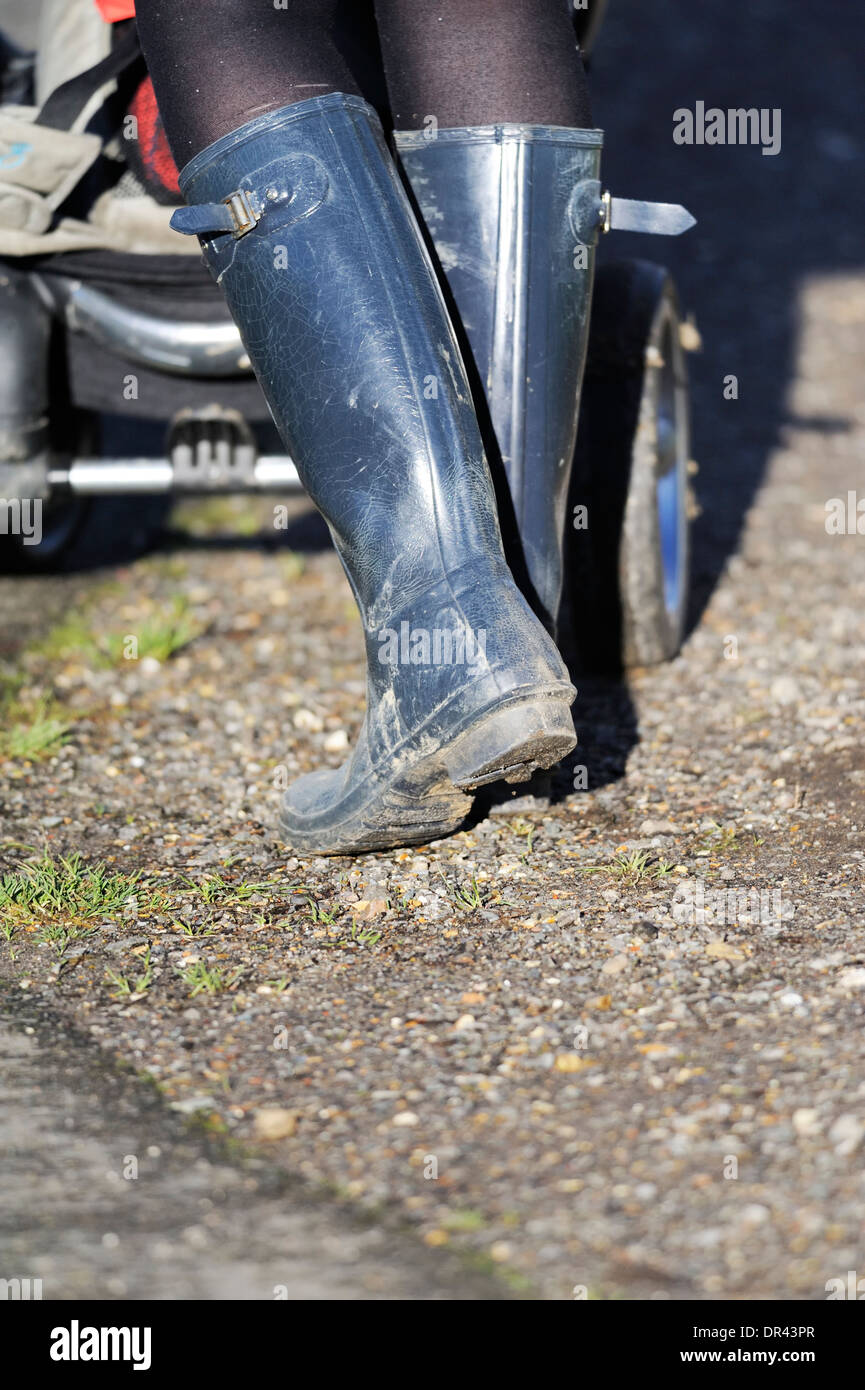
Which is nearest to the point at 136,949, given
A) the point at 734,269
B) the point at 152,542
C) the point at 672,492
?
the point at 672,492

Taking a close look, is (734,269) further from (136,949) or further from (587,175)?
(136,949)

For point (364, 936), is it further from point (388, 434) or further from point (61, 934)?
point (388, 434)

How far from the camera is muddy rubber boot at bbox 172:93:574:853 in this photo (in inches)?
57.6

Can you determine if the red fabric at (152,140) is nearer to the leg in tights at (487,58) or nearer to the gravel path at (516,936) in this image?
the leg in tights at (487,58)

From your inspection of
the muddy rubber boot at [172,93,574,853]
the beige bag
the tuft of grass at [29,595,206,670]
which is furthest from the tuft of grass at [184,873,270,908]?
the beige bag

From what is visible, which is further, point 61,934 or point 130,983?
point 61,934

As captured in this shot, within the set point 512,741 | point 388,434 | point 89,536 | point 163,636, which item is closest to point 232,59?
point 388,434

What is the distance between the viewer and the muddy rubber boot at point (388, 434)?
1.46 meters

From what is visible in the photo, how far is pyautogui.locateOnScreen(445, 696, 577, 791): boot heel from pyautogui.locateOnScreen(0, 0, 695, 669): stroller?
87 centimetres

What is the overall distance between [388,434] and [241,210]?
11.6 inches

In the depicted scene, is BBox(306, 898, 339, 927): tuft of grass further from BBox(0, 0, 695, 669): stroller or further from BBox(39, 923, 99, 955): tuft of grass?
BBox(0, 0, 695, 669): stroller

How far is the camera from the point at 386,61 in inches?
65.7

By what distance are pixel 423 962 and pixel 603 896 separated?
25cm

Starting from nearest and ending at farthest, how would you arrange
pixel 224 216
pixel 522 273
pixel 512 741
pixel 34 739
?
pixel 512 741 → pixel 224 216 → pixel 522 273 → pixel 34 739
